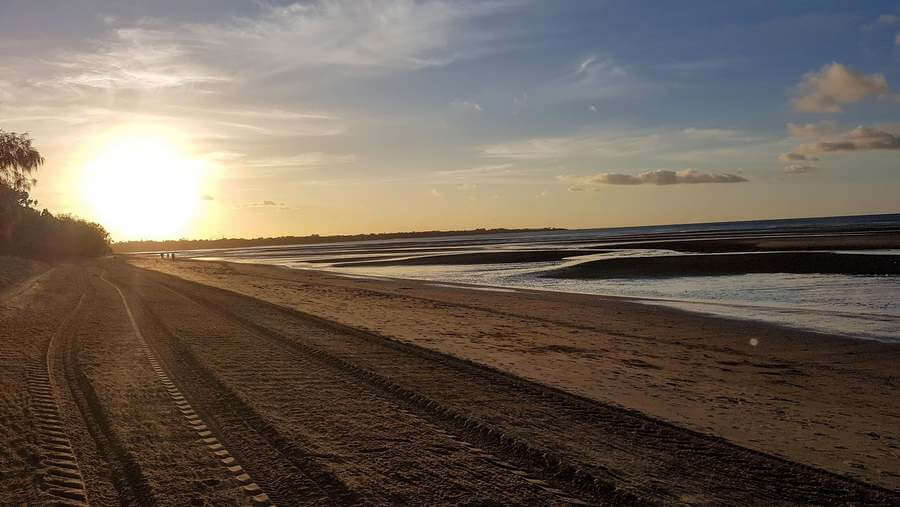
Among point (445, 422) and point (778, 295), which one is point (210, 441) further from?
point (778, 295)

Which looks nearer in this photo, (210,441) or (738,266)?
(210,441)

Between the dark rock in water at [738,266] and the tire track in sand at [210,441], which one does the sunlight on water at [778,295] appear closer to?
the dark rock in water at [738,266]

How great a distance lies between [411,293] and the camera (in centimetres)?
2928

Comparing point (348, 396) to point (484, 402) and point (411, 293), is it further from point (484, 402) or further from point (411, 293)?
point (411, 293)

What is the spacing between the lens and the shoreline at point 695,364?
7.80m

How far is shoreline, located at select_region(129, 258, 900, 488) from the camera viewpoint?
780cm

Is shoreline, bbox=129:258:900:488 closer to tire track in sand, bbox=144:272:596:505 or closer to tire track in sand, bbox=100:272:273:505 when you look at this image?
tire track in sand, bbox=144:272:596:505

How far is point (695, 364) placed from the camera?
12719 millimetres

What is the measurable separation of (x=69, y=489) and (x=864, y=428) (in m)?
8.84

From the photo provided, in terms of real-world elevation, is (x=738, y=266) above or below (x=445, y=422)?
above

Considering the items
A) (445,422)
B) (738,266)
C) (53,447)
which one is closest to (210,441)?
(53,447)

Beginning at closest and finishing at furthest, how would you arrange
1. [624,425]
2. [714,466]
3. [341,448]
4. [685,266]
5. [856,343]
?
[714,466]
[341,448]
[624,425]
[856,343]
[685,266]

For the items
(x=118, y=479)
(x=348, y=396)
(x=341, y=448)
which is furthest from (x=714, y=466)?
(x=118, y=479)

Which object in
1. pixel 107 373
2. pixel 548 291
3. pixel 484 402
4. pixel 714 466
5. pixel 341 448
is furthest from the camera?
pixel 548 291
